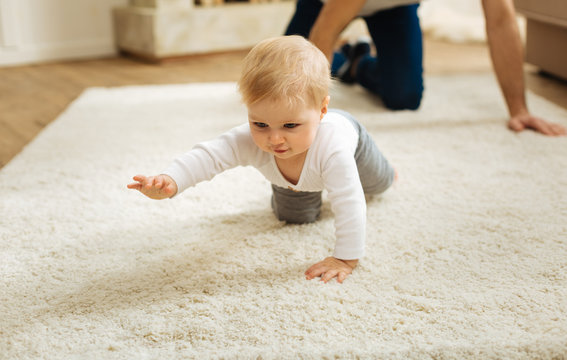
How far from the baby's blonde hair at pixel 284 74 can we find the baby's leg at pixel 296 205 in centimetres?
22

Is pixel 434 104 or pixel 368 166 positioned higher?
pixel 368 166

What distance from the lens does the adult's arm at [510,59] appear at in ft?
4.68

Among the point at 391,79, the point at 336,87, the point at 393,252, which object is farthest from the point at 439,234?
the point at 336,87

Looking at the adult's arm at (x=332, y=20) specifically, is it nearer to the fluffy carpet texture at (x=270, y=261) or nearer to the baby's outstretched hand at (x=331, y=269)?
the fluffy carpet texture at (x=270, y=261)

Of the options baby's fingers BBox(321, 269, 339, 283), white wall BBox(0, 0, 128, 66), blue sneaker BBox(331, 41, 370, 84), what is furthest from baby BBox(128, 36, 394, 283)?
white wall BBox(0, 0, 128, 66)

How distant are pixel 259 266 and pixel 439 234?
1.08 feet

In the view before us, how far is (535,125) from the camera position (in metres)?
1.43

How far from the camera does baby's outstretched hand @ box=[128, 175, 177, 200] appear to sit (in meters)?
0.76

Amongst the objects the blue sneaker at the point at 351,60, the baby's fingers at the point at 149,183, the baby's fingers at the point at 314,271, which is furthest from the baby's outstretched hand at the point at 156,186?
the blue sneaker at the point at 351,60

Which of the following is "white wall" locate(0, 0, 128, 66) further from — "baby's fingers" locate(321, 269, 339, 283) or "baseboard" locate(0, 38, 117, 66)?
"baby's fingers" locate(321, 269, 339, 283)

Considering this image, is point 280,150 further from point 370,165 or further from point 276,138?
point 370,165

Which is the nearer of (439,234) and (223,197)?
(439,234)

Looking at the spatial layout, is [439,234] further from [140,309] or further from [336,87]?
[336,87]

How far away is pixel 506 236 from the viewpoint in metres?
0.91
